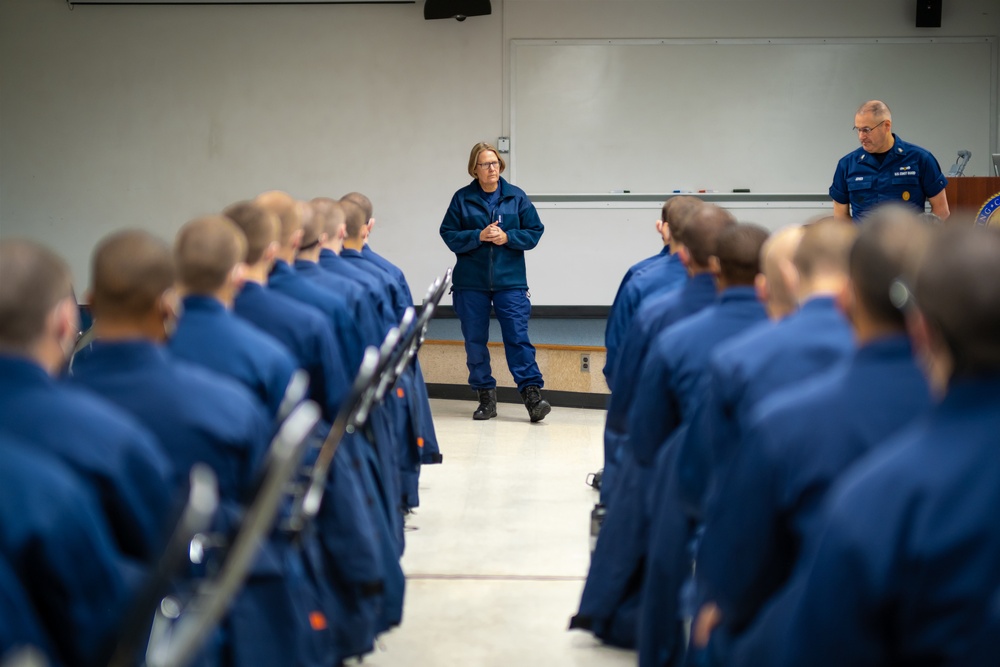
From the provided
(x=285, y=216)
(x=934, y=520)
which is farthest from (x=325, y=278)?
(x=934, y=520)

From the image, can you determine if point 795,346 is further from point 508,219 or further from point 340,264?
point 508,219

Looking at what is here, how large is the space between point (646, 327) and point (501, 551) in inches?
57.9

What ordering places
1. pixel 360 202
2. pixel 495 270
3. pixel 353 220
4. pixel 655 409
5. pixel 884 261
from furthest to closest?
pixel 495 270, pixel 360 202, pixel 353 220, pixel 655 409, pixel 884 261

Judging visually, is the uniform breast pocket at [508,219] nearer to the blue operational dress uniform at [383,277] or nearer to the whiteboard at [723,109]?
the whiteboard at [723,109]

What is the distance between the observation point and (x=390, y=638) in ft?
12.0

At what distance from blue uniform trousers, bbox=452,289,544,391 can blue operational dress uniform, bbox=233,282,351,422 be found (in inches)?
161

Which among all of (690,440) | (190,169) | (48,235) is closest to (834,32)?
(190,169)

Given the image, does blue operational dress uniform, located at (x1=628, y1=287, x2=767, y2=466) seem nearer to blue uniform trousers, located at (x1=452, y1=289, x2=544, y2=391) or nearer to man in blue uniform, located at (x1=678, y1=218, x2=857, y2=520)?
man in blue uniform, located at (x1=678, y1=218, x2=857, y2=520)

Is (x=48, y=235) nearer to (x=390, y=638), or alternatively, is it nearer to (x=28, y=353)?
(x=390, y=638)

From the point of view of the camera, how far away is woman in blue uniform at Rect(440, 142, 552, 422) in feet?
23.1

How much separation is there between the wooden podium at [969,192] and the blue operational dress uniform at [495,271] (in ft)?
7.44

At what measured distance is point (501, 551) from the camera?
4594mm

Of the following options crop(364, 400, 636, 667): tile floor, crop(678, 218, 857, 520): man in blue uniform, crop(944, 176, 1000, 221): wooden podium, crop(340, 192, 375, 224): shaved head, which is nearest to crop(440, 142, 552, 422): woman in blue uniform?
crop(364, 400, 636, 667): tile floor

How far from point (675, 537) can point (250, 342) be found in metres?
1.06
